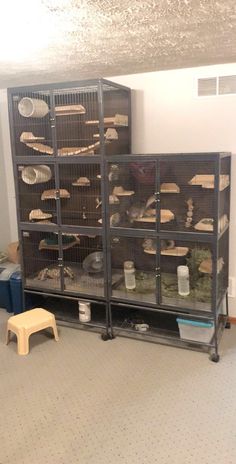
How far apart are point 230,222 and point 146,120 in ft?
3.73

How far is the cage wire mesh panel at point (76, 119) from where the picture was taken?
10.0 feet

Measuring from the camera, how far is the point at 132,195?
10.3ft

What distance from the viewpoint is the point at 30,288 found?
349cm

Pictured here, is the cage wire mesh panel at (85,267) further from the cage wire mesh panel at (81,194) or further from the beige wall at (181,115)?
the beige wall at (181,115)

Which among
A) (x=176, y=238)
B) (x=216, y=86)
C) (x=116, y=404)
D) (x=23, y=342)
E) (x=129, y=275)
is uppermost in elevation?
(x=216, y=86)

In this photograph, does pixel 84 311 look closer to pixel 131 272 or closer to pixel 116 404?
pixel 131 272

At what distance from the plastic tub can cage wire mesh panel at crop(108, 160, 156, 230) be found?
0.78 m

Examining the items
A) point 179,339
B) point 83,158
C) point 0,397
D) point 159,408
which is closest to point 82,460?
point 159,408

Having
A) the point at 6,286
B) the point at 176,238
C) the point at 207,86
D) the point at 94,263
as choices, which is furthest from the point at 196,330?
the point at 207,86

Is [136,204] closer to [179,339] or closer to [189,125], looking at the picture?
[189,125]

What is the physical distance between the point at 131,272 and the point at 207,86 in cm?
162

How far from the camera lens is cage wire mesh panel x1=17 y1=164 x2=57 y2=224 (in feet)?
10.9

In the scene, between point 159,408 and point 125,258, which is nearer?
point 159,408

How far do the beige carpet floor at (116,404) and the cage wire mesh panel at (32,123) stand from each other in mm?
1622
